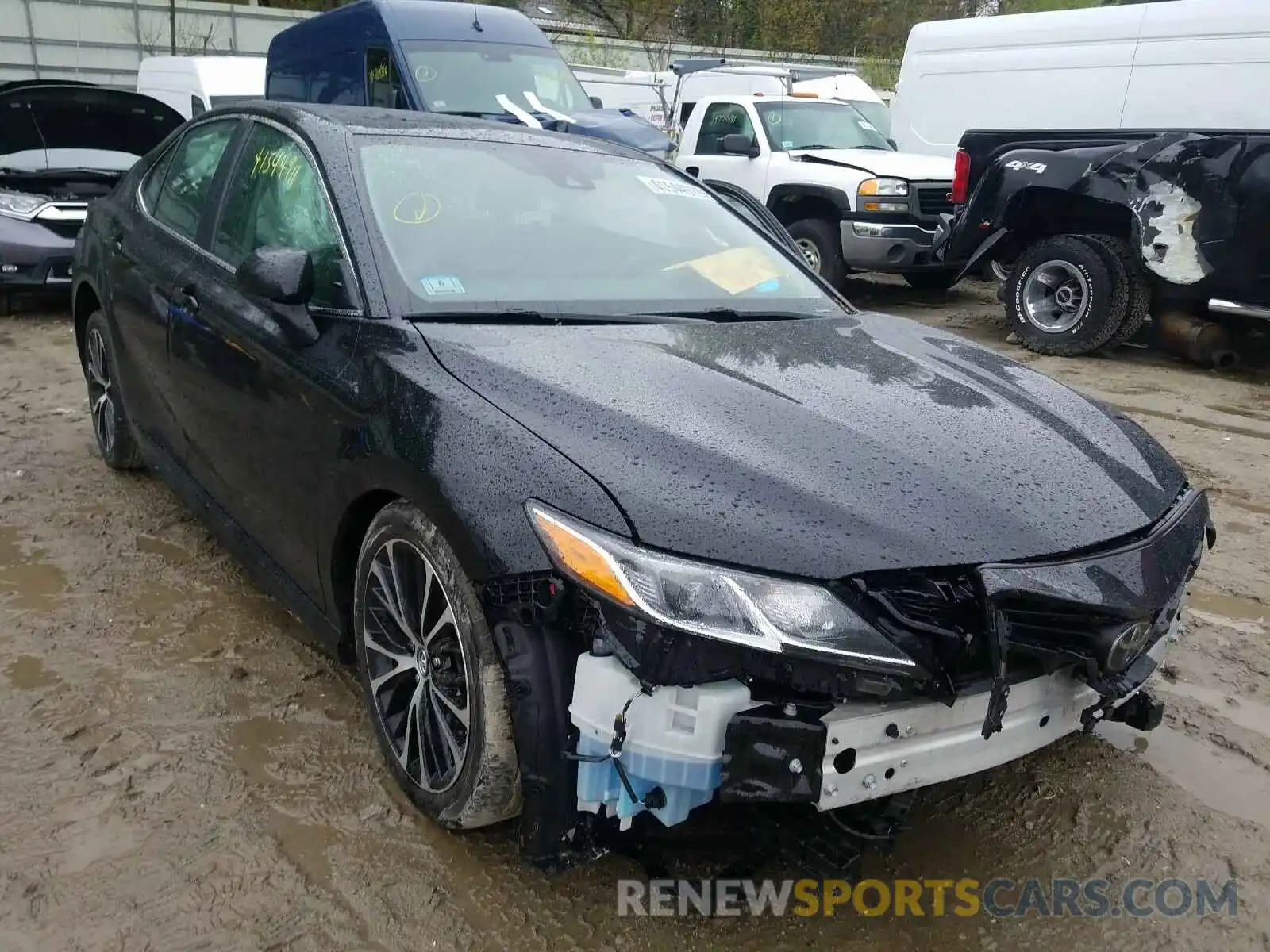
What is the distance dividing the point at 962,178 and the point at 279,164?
6.23m

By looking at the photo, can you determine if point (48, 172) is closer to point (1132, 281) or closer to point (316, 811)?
point (316, 811)

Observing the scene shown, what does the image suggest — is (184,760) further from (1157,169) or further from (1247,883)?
(1157,169)

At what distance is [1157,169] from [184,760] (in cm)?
683

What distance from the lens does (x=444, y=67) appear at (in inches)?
343

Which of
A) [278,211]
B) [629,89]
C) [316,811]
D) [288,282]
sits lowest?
[316,811]

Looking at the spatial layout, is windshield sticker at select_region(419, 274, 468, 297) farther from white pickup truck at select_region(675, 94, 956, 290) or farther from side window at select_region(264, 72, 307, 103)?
side window at select_region(264, 72, 307, 103)

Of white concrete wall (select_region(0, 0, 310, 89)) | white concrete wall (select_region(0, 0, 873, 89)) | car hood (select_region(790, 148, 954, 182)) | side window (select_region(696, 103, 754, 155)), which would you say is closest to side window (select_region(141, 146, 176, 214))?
car hood (select_region(790, 148, 954, 182))

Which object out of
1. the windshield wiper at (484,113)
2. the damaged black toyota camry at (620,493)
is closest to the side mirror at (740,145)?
the windshield wiper at (484,113)

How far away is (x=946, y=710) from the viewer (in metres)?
1.89

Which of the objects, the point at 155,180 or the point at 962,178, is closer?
the point at 155,180

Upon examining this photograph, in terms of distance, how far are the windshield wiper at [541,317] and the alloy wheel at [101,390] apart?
2383mm

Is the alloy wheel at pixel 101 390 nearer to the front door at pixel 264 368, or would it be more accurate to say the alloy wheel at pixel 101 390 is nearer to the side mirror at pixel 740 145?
the front door at pixel 264 368

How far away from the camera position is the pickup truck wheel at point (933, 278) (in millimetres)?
9617

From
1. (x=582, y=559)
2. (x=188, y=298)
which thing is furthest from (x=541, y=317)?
(x=188, y=298)
